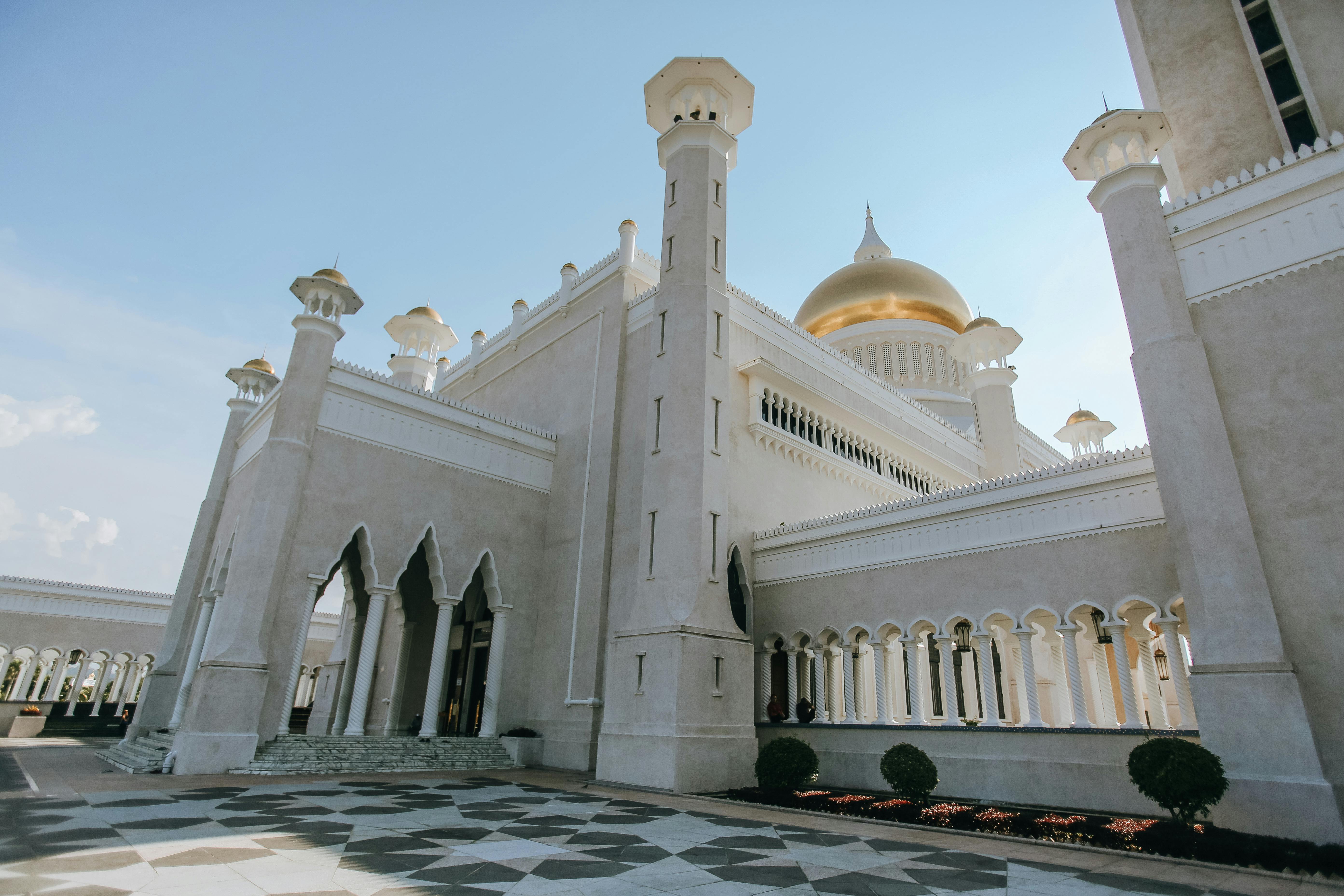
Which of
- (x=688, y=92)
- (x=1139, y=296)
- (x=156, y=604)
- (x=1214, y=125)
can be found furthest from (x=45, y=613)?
(x=1214, y=125)

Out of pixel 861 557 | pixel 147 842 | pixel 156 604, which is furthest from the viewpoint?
pixel 156 604

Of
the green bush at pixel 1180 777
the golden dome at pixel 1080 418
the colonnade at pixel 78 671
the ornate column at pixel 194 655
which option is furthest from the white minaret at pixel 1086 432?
the colonnade at pixel 78 671

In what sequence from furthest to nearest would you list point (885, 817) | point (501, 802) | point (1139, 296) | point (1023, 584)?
point (1023, 584)
point (1139, 296)
point (501, 802)
point (885, 817)

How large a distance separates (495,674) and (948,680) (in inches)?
386

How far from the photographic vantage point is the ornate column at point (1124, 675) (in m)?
10.5

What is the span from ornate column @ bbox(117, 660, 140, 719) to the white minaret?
35.7 m

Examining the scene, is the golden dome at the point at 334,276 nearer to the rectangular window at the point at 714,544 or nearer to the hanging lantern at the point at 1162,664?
the rectangular window at the point at 714,544

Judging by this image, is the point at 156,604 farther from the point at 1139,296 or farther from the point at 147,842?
the point at 1139,296

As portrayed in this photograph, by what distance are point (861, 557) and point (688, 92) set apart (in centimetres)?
1114

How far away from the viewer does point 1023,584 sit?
12.1m

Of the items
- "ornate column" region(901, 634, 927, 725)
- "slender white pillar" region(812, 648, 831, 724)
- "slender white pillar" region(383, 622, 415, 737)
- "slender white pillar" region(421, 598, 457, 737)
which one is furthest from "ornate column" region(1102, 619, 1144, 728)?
"slender white pillar" region(383, 622, 415, 737)

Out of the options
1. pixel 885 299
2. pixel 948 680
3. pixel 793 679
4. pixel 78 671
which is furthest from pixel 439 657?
pixel 885 299

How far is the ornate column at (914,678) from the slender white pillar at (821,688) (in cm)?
163

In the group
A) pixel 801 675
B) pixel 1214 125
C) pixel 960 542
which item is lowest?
pixel 801 675
